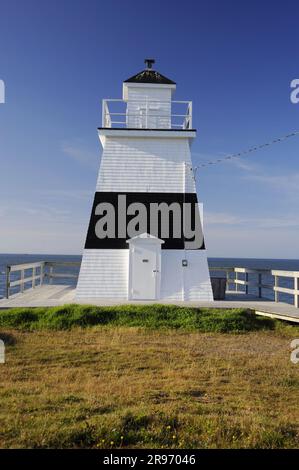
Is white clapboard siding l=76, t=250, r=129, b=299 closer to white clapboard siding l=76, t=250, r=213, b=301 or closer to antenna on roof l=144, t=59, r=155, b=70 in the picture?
white clapboard siding l=76, t=250, r=213, b=301

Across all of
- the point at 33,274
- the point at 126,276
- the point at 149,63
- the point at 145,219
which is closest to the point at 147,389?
the point at 126,276

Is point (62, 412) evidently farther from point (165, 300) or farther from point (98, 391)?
point (165, 300)

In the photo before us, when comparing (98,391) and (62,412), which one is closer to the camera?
(62,412)

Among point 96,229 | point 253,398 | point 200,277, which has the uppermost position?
→ point 96,229

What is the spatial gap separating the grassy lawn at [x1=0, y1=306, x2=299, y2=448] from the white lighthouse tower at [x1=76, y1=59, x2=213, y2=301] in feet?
6.56

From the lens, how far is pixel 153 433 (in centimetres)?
477

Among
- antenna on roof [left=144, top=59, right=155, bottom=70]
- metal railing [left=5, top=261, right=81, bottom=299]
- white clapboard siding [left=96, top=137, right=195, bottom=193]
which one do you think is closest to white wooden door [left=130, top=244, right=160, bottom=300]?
white clapboard siding [left=96, top=137, right=195, bottom=193]

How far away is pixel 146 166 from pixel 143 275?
13.0 feet

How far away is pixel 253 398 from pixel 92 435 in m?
2.88

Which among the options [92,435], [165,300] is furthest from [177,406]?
[165,300]

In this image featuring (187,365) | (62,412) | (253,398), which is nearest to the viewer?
(62,412)

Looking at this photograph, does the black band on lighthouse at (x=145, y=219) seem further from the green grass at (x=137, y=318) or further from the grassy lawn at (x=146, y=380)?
the grassy lawn at (x=146, y=380)

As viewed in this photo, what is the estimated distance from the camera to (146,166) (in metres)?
15.0

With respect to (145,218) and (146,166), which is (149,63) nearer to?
(146,166)
